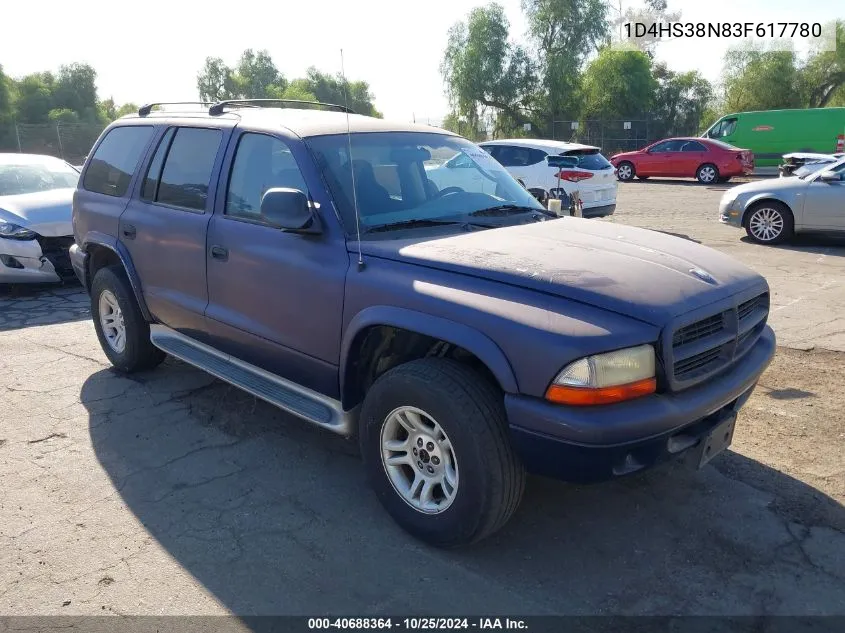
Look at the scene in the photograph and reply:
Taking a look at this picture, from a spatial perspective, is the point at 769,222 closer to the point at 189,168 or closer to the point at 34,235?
the point at 189,168

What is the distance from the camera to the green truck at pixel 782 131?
2420 cm

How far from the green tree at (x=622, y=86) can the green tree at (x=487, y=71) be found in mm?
4059

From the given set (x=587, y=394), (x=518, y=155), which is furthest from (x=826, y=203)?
(x=587, y=394)

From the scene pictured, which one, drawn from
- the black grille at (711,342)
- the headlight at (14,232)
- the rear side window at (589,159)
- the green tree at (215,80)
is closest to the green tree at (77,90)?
the green tree at (215,80)

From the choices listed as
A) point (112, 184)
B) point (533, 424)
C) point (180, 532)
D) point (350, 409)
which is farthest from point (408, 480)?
point (112, 184)

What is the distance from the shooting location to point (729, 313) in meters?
3.17

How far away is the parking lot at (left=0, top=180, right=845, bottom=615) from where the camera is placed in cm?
286

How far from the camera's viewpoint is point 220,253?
402 centimetres

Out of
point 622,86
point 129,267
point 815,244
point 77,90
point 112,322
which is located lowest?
point 815,244

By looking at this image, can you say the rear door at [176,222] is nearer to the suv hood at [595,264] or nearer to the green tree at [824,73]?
the suv hood at [595,264]

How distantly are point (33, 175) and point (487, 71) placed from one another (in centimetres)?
3664

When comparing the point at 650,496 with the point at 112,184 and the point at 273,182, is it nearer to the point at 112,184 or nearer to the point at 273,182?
the point at 273,182

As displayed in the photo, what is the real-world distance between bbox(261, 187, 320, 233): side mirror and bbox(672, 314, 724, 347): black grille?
5.87 feet

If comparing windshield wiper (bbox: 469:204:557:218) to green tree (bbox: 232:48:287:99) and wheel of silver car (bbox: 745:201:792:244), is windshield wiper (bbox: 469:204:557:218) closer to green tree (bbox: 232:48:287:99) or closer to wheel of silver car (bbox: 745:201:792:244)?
wheel of silver car (bbox: 745:201:792:244)
